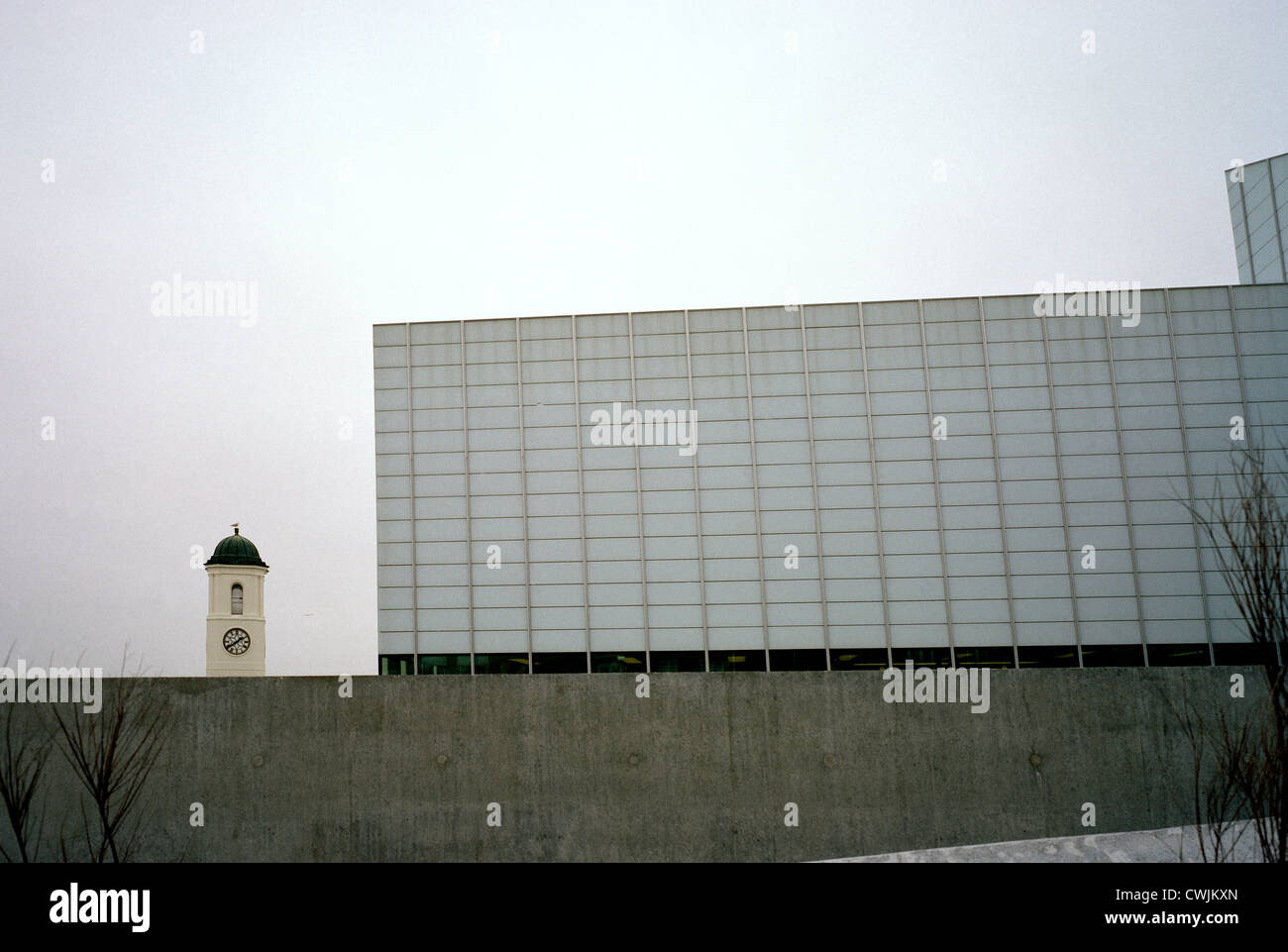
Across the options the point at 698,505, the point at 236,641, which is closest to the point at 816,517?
the point at 698,505

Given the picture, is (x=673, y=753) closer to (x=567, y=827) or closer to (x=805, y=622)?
(x=567, y=827)

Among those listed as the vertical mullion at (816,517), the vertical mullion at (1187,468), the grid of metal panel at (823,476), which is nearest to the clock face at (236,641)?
the grid of metal panel at (823,476)

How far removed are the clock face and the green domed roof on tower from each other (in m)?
4.49

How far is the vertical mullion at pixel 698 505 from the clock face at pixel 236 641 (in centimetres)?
3987

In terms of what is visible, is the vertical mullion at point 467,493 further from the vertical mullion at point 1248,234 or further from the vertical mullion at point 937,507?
the vertical mullion at point 1248,234

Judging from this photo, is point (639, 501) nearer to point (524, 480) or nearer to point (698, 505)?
point (698, 505)

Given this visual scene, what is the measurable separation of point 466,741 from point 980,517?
30572 mm

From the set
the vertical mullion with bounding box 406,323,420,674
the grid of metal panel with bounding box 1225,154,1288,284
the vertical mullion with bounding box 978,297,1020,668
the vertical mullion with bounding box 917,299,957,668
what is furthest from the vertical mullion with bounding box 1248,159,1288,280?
the vertical mullion with bounding box 406,323,420,674

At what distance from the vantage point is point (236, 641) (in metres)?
70.1

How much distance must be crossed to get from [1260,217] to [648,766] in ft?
132

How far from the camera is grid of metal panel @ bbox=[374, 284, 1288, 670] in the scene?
134 ft

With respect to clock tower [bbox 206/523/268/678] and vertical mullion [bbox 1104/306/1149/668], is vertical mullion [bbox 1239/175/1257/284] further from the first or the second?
clock tower [bbox 206/523/268/678]

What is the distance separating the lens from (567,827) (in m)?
15.3
